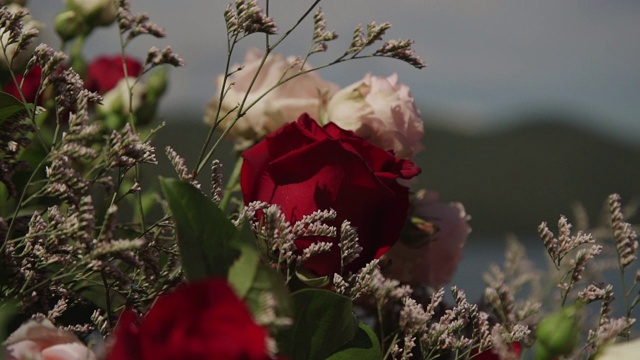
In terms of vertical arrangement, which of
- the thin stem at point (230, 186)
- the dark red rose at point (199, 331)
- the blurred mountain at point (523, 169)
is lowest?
the blurred mountain at point (523, 169)

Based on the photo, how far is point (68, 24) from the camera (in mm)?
621

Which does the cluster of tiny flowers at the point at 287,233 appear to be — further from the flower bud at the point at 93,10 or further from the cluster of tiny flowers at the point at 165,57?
the flower bud at the point at 93,10

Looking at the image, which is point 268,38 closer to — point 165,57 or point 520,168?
point 165,57

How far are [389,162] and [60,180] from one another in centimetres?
19

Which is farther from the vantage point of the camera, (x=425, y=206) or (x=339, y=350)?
(x=425, y=206)

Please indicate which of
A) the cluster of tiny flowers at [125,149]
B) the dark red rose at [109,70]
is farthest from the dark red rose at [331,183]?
the dark red rose at [109,70]

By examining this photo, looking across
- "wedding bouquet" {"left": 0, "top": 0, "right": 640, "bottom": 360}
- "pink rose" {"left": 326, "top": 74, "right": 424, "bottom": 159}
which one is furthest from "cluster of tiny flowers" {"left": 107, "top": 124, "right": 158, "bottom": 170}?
"pink rose" {"left": 326, "top": 74, "right": 424, "bottom": 159}

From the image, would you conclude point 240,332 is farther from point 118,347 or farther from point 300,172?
point 300,172

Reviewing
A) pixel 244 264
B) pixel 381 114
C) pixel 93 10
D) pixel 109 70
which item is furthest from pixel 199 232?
pixel 109 70

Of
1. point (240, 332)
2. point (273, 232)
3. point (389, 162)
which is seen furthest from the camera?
point (389, 162)

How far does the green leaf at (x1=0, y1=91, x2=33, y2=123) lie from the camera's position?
1.12ft

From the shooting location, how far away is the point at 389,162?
1.42 ft

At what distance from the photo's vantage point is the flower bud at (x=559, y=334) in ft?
0.91

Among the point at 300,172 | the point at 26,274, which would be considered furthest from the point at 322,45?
the point at 26,274
